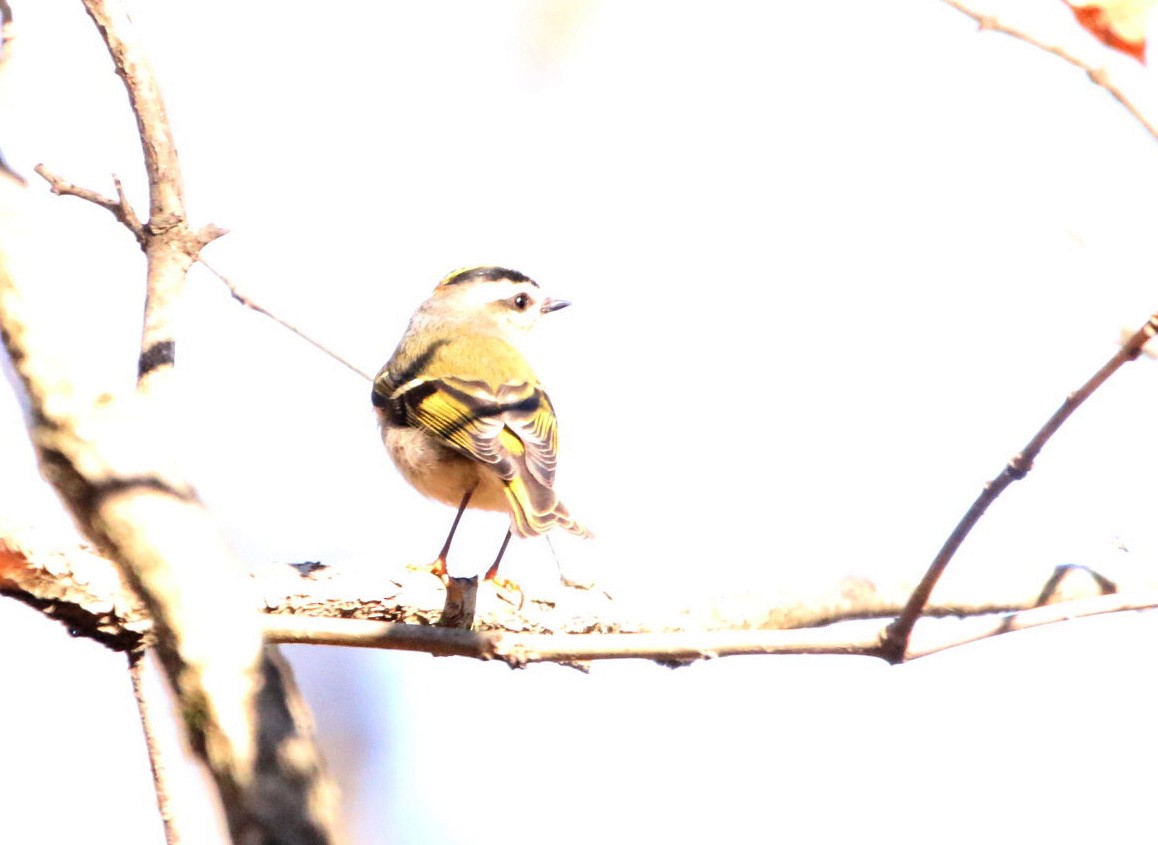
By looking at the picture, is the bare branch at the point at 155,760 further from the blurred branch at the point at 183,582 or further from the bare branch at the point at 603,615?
the blurred branch at the point at 183,582

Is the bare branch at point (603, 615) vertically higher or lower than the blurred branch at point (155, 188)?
lower

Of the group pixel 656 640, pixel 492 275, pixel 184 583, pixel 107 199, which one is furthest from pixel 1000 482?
pixel 492 275

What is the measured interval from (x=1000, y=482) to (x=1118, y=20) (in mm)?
787

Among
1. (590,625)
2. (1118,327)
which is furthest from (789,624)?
(1118,327)

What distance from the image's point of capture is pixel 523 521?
4562mm

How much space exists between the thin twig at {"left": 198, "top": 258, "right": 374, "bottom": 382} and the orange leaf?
242 centimetres

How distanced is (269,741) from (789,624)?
2.59 meters

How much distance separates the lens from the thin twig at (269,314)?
3979 mm

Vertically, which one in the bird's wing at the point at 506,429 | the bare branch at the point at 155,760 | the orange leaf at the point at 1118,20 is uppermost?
the orange leaf at the point at 1118,20

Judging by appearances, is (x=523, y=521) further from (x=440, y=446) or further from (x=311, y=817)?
(x=311, y=817)

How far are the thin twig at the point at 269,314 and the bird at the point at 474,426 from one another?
2.27 ft

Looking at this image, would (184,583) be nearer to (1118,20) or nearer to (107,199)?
(1118,20)

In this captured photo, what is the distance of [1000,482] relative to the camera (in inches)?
89.1

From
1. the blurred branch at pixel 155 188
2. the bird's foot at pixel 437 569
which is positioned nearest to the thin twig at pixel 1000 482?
the bird's foot at pixel 437 569
